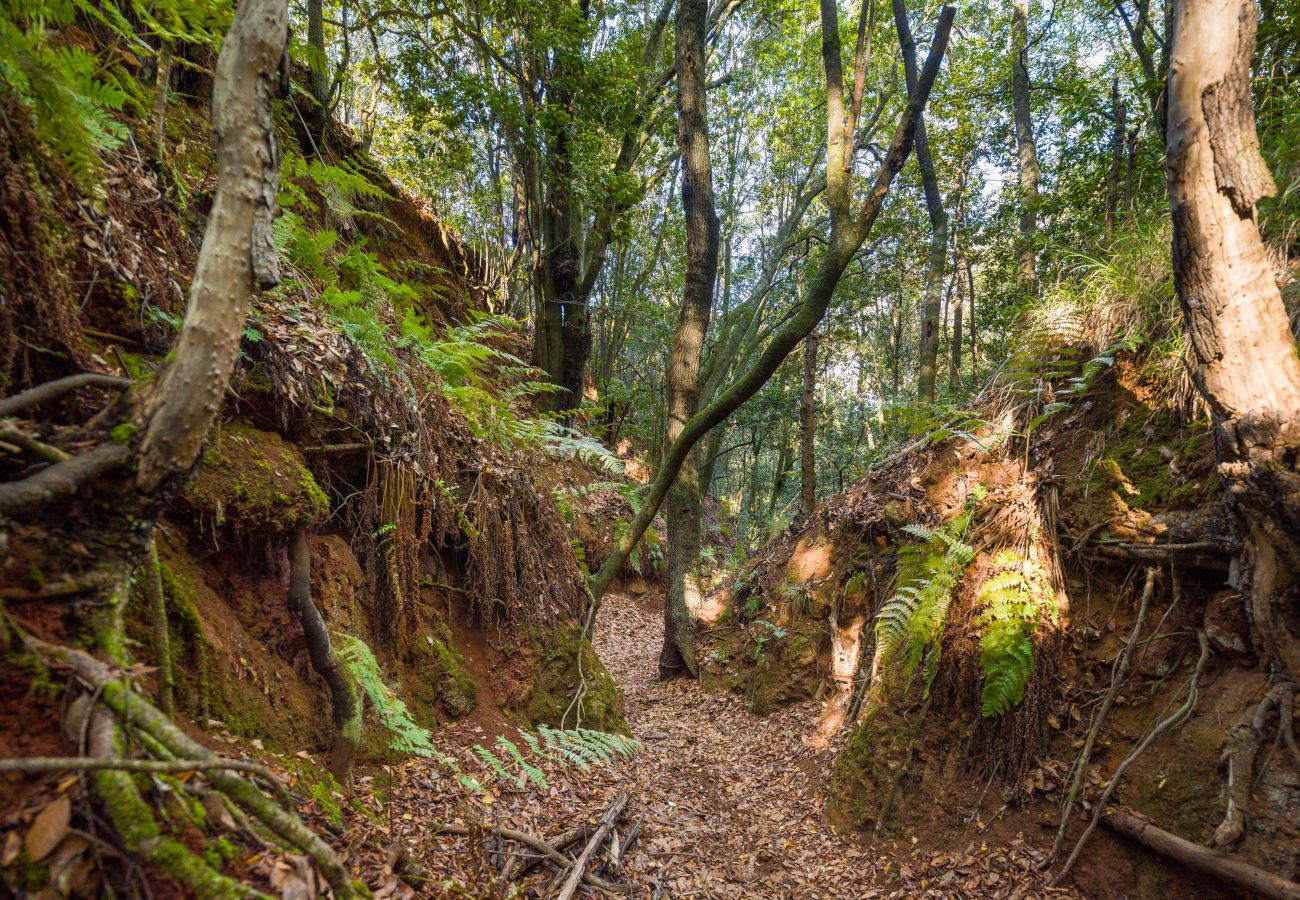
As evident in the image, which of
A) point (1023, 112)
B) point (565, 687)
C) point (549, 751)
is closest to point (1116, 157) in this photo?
point (1023, 112)

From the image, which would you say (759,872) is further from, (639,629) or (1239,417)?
(639,629)

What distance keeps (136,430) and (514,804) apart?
9.25 feet

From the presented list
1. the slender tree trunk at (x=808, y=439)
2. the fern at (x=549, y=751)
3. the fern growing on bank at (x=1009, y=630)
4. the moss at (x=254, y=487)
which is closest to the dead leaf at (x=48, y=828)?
the moss at (x=254, y=487)

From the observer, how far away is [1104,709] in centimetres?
346

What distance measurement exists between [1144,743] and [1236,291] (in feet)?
8.00

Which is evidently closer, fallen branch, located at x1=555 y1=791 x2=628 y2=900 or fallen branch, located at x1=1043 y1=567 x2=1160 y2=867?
fallen branch, located at x1=555 y1=791 x2=628 y2=900

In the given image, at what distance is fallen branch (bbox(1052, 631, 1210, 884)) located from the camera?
3.12m

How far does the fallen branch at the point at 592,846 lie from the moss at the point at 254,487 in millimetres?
2157

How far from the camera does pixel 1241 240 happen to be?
8.78 feet

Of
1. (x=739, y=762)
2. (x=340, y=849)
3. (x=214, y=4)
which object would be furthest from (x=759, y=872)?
(x=214, y=4)

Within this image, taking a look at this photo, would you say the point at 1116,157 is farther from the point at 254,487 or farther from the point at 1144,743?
the point at 254,487

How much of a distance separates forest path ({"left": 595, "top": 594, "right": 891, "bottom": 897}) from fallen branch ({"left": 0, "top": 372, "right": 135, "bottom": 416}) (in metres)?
3.60

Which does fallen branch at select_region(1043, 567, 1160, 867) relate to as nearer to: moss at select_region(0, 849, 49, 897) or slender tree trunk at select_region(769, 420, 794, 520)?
moss at select_region(0, 849, 49, 897)

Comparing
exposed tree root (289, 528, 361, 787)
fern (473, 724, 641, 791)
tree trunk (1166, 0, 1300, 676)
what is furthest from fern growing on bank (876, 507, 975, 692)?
exposed tree root (289, 528, 361, 787)
